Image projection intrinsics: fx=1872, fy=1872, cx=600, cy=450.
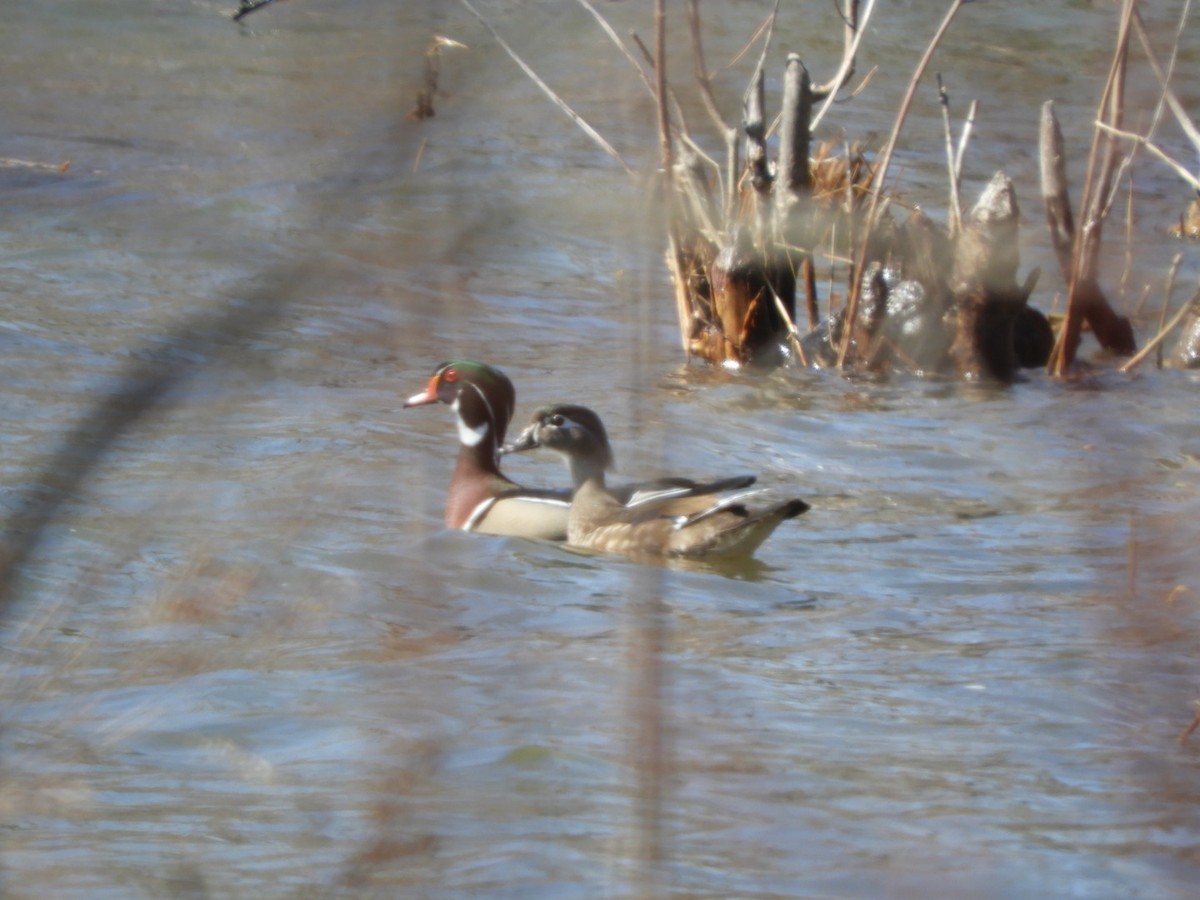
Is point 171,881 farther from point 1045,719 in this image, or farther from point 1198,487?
point 1198,487

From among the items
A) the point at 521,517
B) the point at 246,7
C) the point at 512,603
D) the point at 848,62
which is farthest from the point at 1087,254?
the point at 246,7

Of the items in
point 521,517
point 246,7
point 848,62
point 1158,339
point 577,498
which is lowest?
point 521,517

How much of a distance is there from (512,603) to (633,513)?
1.22 metres

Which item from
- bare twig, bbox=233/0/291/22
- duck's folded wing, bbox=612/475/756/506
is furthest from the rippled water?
duck's folded wing, bbox=612/475/756/506

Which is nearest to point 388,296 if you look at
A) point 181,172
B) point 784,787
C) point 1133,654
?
point 784,787

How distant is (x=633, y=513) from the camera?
23.4 ft

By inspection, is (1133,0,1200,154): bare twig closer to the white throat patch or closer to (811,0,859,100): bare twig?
(811,0,859,100): bare twig

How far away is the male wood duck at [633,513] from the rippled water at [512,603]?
0.16 m

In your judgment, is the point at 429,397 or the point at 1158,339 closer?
the point at 429,397

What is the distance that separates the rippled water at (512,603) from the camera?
175 cm

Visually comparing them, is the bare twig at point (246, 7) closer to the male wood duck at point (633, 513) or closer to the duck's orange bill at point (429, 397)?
the male wood duck at point (633, 513)

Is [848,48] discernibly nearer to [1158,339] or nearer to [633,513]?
[633,513]

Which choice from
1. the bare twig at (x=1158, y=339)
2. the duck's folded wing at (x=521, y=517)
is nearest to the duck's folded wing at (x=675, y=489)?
the duck's folded wing at (x=521, y=517)

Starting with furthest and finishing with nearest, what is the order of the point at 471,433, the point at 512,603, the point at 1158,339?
1. the point at 1158,339
2. the point at 471,433
3. the point at 512,603
